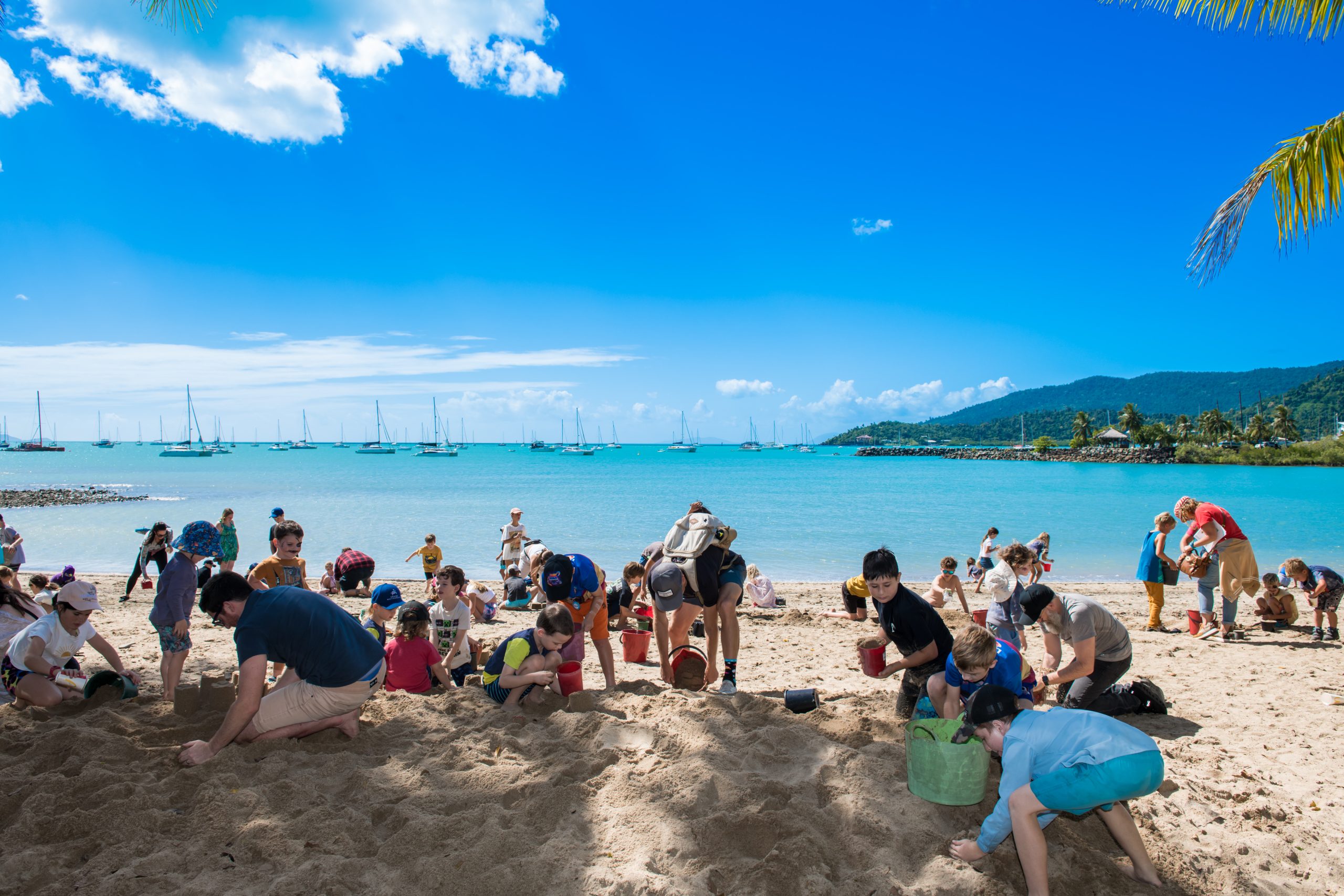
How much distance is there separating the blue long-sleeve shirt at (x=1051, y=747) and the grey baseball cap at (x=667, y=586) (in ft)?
9.57

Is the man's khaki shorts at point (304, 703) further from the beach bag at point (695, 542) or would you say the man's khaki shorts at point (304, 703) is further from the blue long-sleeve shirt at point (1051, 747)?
the blue long-sleeve shirt at point (1051, 747)

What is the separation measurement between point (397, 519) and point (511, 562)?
16774 millimetres

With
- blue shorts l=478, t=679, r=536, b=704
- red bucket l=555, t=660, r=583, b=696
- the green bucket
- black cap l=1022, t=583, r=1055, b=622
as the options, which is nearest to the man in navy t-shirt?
blue shorts l=478, t=679, r=536, b=704

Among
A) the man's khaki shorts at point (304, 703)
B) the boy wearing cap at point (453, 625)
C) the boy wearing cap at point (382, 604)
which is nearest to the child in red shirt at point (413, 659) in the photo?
the boy wearing cap at point (453, 625)

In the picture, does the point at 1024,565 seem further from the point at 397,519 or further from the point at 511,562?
the point at 397,519

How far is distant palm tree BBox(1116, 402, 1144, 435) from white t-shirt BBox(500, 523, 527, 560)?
328 ft

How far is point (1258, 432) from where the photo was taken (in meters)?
81.6

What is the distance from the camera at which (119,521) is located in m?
25.0

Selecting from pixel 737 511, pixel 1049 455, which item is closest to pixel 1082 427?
pixel 1049 455

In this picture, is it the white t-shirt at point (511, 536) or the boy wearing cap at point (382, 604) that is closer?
the boy wearing cap at point (382, 604)

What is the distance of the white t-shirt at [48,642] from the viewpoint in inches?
184

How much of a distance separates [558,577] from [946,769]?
3.02 m

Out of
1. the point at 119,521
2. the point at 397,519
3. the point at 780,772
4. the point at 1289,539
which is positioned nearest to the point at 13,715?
the point at 780,772

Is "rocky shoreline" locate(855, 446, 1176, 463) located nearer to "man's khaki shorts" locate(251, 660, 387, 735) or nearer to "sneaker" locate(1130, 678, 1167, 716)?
"sneaker" locate(1130, 678, 1167, 716)
